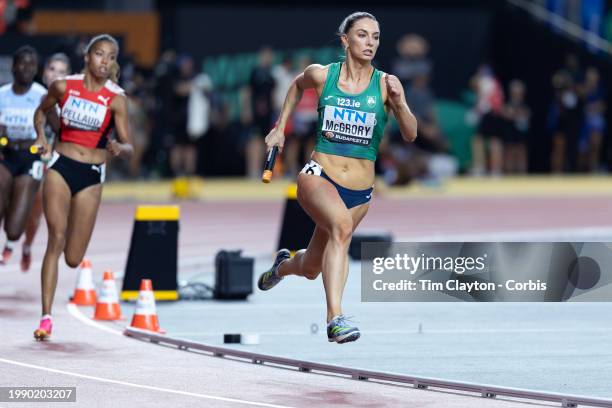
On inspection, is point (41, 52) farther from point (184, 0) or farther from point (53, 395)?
point (53, 395)

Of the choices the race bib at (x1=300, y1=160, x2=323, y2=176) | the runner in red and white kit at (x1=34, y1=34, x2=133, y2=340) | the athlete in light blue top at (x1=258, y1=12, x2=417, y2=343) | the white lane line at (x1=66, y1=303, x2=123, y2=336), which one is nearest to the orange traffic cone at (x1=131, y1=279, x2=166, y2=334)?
the white lane line at (x1=66, y1=303, x2=123, y2=336)

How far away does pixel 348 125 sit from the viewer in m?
12.0

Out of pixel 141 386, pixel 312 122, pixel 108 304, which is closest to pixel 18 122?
pixel 108 304

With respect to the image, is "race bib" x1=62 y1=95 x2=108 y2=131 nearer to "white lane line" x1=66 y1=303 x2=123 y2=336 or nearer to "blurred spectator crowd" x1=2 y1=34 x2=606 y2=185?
"white lane line" x1=66 y1=303 x2=123 y2=336

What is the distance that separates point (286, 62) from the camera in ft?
116

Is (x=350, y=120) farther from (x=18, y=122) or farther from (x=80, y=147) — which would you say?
(x=18, y=122)

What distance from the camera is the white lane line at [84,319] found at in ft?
46.3

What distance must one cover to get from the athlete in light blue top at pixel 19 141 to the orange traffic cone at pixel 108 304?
2.31m

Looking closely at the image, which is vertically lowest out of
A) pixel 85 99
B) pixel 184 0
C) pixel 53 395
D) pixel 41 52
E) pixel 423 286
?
pixel 53 395

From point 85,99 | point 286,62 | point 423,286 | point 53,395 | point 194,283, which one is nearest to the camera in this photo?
point 53,395

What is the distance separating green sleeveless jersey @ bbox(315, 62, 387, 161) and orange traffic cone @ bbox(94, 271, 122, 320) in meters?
3.47

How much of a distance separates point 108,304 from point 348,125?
150 inches

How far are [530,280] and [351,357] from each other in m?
1.49

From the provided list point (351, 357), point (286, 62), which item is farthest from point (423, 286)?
point (286, 62)
